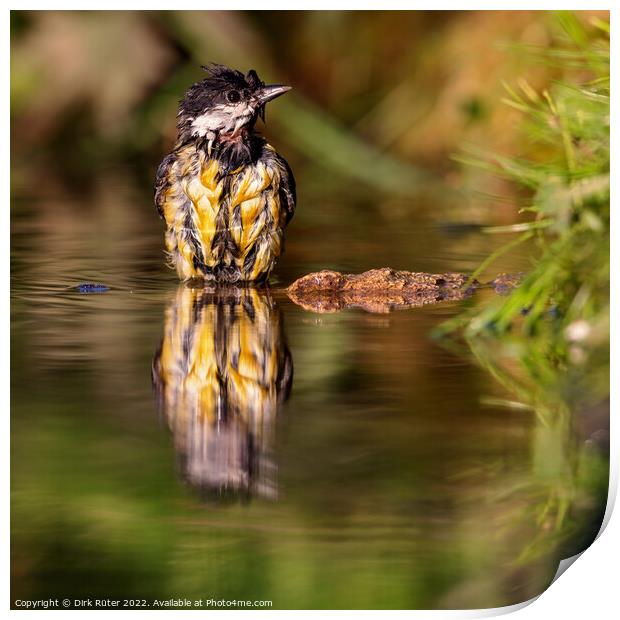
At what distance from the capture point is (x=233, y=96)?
567 cm

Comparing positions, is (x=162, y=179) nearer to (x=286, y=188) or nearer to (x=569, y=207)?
(x=286, y=188)

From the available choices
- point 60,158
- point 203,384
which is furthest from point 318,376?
point 60,158

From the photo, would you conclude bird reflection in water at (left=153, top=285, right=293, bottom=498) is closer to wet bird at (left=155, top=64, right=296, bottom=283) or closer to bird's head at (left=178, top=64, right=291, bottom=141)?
wet bird at (left=155, top=64, right=296, bottom=283)

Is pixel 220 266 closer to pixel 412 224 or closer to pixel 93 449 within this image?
pixel 412 224

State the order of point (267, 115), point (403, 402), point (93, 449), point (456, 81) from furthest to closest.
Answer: point (267, 115) → point (456, 81) → point (403, 402) → point (93, 449)

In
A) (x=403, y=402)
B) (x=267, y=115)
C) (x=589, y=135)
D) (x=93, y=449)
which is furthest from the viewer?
(x=267, y=115)

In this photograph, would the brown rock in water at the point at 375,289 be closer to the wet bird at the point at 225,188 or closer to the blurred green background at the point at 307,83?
the wet bird at the point at 225,188

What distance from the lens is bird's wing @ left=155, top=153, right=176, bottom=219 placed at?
18.8 ft

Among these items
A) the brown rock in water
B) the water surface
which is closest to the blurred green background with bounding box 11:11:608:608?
the water surface

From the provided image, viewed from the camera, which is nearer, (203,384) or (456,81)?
(203,384)

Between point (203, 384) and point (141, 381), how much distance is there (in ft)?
0.55

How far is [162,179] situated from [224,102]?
37 centimetres

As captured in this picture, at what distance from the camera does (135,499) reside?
11.2 ft

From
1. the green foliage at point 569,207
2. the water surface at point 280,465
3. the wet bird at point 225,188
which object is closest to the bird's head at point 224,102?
the wet bird at point 225,188
